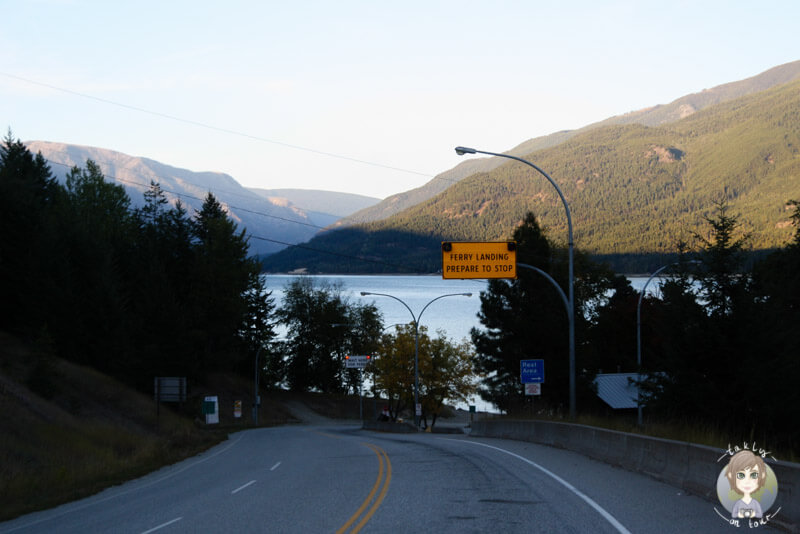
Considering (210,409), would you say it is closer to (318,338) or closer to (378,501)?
(378,501)

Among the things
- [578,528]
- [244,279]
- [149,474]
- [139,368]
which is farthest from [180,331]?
[578,528]

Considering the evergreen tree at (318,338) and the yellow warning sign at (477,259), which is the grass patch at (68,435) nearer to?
the yellow warning sign at (477,259)

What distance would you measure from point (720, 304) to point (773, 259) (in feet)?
82.5

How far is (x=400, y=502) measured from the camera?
1237 cm

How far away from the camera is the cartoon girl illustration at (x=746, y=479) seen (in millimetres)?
9883

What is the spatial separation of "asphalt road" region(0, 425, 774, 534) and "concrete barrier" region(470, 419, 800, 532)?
1.03 ft

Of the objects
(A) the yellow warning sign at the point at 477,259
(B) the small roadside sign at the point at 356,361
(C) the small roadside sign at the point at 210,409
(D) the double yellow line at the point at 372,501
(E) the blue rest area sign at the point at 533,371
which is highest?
(A) the yellow warning sign at the point at 477,259

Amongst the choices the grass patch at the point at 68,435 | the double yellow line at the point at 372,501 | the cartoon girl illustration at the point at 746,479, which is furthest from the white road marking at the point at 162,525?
the cartoon girl illustration at the point at 746,479

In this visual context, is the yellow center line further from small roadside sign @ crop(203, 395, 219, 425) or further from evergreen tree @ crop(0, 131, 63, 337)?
evergreen tree @ crop(0, 131, 63, 337)

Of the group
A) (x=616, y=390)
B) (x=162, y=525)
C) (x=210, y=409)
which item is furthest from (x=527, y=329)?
(x=162, y=525)

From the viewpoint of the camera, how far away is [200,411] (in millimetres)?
62000

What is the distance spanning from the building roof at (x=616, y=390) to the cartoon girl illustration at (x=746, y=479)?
140ft

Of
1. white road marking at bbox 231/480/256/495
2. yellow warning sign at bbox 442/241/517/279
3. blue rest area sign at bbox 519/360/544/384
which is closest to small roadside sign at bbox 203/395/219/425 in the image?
blue rest area sign at bbox 519/360/544/384

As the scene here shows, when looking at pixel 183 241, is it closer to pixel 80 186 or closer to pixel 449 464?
pixel 80 186
